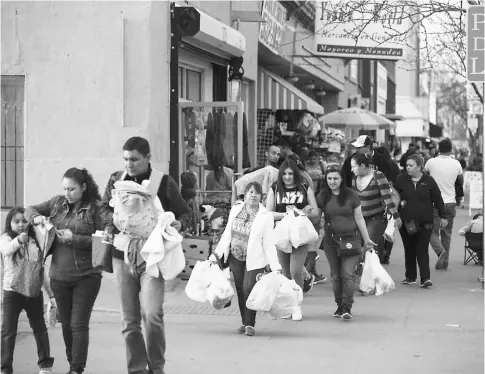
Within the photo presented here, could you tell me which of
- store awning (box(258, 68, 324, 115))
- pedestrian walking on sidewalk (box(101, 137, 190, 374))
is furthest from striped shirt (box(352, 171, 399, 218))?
store awning (box(258, 68, 324, 115))

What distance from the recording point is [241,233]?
9547 millimetres

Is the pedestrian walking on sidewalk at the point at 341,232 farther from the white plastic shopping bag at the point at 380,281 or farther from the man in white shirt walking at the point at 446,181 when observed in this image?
the man in white shirt walking at the point at 446,181

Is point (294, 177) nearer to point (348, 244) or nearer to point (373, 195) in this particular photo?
point (348, 244)

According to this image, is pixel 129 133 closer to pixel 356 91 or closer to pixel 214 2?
pixel 214 2

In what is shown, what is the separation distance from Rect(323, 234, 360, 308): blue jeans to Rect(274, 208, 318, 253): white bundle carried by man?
22 cm

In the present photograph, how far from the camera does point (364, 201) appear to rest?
41.2 ft

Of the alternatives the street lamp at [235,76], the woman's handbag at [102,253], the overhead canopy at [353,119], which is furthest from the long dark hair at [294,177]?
the overhead canopy at [353,119]

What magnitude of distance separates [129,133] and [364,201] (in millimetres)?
3088

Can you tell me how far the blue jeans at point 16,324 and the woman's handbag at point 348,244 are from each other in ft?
12.2

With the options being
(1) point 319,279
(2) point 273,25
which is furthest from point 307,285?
(2) point 273,25

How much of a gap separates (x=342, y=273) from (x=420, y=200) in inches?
116

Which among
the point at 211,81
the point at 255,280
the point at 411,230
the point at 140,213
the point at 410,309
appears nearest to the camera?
the point at 140,213

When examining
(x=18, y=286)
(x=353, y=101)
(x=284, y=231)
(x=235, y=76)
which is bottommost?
(x=18, y=286)

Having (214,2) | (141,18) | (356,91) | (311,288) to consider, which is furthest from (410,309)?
(356,91)
